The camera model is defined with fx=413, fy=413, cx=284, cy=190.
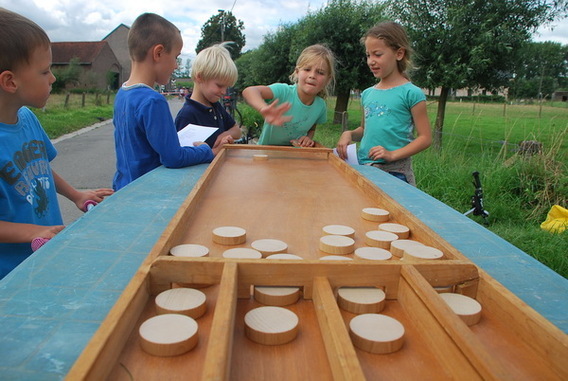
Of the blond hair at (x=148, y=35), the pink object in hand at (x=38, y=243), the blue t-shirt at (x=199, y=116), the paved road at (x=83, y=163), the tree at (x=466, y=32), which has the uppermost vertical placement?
the tree at (x=466, y=32)

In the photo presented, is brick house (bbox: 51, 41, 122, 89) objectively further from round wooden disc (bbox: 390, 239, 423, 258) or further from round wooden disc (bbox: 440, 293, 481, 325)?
round wooden disc (bbox: 440, 293, 481, 325)

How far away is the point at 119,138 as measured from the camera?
2.62 meters

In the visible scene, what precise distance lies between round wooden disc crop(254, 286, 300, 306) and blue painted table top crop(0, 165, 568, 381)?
1.30 feet

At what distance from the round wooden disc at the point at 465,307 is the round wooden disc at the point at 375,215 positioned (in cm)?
70

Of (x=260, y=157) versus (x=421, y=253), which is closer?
(x=421, y=253)

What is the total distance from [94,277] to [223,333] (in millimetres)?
584

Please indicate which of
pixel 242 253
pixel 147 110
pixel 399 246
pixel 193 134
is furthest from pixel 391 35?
pixel 242 253

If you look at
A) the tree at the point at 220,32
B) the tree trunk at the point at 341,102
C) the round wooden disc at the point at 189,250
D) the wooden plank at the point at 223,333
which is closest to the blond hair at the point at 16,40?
the round wooden disc at the point at 189,250

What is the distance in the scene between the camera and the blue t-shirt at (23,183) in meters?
1.83

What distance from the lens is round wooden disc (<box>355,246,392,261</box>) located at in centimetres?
136

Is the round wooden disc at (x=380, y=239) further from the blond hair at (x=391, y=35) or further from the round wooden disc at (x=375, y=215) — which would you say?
the blond hair at (x=391, y=35)

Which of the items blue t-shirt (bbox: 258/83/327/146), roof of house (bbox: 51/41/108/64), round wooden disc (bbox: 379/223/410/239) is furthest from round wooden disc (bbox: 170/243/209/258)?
roof of house (bbox: 51/41/108/64)

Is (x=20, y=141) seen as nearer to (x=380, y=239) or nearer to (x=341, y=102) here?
(x=380, y=239)

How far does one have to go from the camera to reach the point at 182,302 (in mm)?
1047
